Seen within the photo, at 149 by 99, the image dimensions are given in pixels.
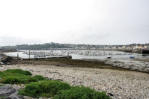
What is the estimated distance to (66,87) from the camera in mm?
7977

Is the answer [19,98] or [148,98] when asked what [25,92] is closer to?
[19,98]

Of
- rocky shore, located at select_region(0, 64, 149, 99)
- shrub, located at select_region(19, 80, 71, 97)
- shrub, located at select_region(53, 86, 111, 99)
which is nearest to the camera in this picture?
shrub, located at select_region(53, 86, 111, 99)

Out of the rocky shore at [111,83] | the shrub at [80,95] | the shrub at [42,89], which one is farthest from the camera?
the rocky shore at [111,83]

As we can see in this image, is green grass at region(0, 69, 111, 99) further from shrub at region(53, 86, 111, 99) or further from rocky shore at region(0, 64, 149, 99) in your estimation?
rocky shore at region(0, 64, 149, 99)

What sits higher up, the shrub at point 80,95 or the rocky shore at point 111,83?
the shrub at point 80,95

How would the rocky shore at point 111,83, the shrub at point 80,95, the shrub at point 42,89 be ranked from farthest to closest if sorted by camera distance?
the rocky shore at point 111,83 → the shrub at point 42,89 → the shrub at point 80,95

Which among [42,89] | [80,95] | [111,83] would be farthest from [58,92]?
[111,83]

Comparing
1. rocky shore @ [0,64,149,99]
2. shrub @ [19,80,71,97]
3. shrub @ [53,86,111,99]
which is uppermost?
shrub @ [53,86,111,99]

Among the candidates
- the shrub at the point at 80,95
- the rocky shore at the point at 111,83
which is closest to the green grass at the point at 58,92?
the shrub at the point at 80,95

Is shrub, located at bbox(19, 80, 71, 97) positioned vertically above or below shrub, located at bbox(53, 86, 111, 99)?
below

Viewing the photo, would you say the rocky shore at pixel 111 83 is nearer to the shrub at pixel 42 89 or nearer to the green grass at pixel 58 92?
the green grass at pixel 58 92

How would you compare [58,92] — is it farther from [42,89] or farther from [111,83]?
[111,83]

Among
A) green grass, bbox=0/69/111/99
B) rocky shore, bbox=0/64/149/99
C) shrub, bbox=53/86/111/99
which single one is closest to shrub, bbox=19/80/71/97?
green grass, bbox=0/69/111/99

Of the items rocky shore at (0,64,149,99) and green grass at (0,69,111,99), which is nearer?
green grass at (0,69,111,99)
